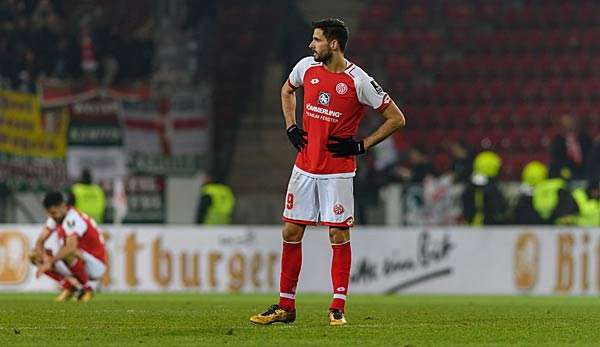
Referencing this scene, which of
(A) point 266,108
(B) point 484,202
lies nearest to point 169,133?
(A) point 266,108

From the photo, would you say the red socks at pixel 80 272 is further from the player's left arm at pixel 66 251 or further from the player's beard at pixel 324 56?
the player's beard at pixel 324 56

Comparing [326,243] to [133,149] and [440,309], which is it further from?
[440,309]

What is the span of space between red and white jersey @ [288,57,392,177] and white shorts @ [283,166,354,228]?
60mm

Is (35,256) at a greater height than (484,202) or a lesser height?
lesser

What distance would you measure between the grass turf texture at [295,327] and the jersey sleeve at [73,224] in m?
3.06

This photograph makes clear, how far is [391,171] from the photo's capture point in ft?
79.8

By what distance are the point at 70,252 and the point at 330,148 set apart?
6.64 m

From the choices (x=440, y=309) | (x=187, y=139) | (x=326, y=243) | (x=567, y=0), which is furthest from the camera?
(x=567, y=0)

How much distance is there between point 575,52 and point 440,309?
14.1 m

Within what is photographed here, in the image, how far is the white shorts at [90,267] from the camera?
16.5 metres

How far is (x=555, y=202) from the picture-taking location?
21.8m

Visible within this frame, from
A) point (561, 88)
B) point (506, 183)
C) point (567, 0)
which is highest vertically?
point (567, 0)

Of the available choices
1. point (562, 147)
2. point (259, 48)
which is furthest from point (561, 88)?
point (259, 48)

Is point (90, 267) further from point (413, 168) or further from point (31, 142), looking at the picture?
point (413, 168)
